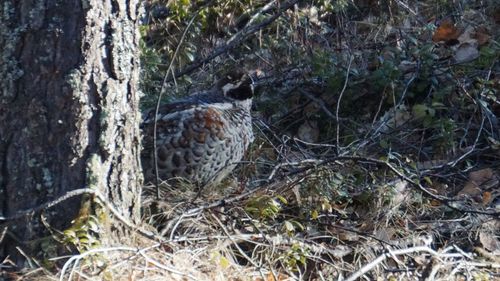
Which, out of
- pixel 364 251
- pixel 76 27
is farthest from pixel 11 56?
pixel 364 251

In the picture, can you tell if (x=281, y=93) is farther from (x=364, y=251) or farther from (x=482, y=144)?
(x=364, y=251)

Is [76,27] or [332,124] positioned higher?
[76,27]

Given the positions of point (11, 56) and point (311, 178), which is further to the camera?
point (311, 178)

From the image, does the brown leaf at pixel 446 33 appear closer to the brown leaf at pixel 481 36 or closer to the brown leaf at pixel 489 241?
the brown leaf at pixel 481 36

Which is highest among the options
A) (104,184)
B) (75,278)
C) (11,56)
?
(11,56)

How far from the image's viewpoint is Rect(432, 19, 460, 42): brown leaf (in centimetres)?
647

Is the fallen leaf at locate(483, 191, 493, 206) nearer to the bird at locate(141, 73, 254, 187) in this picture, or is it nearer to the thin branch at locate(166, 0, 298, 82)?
the bird at locate(141, 73, 254, 187)

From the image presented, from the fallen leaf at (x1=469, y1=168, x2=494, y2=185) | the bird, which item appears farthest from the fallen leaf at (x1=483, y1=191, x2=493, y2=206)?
the bird

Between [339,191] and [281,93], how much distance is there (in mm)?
1771

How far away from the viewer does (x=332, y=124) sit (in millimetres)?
6070

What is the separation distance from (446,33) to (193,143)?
7.59 ft

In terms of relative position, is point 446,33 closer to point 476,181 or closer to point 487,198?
point 476,181

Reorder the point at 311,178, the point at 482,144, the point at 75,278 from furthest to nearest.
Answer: the point at 482,144 → the point at 311,178 → the point at 75,278

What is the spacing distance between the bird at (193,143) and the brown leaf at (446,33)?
1.91 m
